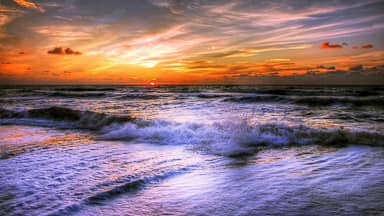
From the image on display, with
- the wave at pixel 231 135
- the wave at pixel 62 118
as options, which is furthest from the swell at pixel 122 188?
the wave at pixel 62 118

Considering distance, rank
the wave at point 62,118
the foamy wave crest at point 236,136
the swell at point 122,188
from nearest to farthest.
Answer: the swell at point 122,188, the foamy wave crest at point 236,136, the wave at point 62,118

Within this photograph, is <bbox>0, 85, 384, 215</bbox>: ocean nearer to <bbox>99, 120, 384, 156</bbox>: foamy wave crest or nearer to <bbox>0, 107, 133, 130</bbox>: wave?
<bbox>99, 120, 384, 156</bbox>: foamy wave crest

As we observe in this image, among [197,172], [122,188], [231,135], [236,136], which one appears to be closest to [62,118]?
[231,135]

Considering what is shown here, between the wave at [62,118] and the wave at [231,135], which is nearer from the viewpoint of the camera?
the wave at [231,135]

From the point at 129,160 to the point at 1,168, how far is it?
2.29 m

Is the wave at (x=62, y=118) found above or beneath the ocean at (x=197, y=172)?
above

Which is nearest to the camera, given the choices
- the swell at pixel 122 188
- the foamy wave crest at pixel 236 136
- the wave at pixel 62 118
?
the swell at pixel 122 188

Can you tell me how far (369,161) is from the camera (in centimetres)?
559

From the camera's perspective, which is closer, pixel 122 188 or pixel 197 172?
pixel 122 188

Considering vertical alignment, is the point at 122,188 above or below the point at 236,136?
below

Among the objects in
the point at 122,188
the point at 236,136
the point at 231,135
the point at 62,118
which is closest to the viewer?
the point at 122,188

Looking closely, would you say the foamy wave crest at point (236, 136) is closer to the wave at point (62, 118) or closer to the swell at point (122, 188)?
the swell at point (122, 188)

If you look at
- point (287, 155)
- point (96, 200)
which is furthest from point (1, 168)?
point (287, 155)

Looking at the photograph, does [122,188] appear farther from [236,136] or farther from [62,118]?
[62,118]
